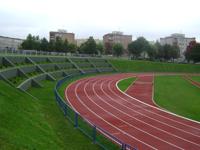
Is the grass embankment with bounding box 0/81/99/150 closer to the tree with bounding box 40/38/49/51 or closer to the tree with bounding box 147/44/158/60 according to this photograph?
the tree with bounding box 40/38/49/51

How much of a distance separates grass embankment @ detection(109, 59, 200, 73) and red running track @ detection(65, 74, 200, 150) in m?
47.6

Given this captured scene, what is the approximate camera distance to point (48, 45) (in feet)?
320

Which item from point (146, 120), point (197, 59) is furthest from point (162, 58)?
point (146, 120)

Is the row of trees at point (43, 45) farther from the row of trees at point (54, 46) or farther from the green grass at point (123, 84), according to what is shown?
the green grass at point (123, 84)

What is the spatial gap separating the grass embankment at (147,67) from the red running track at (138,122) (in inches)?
1876

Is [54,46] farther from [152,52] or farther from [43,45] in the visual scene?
[152,52]

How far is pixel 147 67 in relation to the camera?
88562 millimetres

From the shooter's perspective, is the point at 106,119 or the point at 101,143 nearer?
the point at 101,143

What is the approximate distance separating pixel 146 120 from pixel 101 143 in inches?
316

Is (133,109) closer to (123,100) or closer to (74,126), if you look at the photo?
(123,100)

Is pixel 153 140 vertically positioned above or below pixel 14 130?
below

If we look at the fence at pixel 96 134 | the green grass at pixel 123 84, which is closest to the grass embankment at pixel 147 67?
the green grass at pixel 123 84

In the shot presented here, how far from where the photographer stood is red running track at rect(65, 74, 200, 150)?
1948 cm

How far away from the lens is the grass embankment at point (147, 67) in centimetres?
8338
